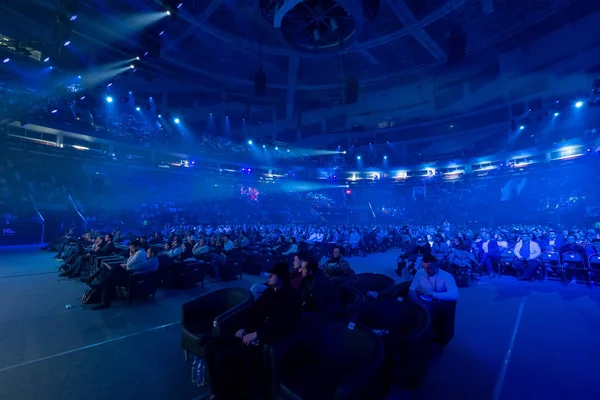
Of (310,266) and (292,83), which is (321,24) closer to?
(310,266)

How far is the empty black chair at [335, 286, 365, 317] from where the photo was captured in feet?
10.1

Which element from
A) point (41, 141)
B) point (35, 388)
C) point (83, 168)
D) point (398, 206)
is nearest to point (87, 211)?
point (83, 168)

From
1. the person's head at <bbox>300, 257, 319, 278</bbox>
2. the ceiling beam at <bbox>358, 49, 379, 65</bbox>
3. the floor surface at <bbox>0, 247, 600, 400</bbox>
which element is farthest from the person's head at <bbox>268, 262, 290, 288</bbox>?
the ceiling beam at <bbox>358, 49, 379, 65</bbox>

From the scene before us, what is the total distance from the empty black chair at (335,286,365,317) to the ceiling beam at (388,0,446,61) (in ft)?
56.2

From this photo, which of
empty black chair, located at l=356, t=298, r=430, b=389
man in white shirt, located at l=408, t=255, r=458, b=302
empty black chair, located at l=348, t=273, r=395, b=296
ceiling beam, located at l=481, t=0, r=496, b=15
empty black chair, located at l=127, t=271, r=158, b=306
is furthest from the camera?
ceiling beam, located at l=481, t=0, r=496, b=15

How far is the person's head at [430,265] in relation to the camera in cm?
376

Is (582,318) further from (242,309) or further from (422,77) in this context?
(422,77)

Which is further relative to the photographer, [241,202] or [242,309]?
[241,202]

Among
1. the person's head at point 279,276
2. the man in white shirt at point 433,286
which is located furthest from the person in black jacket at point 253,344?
the man in white shirt at point 433,286

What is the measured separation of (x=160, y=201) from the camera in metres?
22.3

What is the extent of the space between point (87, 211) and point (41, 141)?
491 cm

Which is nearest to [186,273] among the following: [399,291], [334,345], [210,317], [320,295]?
[210,317]

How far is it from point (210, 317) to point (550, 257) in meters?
9.41

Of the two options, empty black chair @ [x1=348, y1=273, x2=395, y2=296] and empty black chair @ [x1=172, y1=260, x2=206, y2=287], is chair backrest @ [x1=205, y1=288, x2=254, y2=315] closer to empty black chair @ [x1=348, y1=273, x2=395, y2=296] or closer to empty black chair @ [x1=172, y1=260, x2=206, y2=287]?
empty black chair @ [x1=348, y1=273, x2=395, y2=296]
